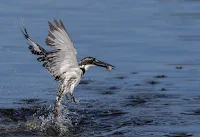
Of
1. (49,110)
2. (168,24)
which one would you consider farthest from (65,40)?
(168,24)

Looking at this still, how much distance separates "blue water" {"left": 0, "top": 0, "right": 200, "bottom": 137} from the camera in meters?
11.5

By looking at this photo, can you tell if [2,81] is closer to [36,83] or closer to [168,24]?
[36,83]

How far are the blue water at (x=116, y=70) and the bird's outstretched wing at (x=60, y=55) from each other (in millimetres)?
777

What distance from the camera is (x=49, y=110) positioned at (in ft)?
40.7

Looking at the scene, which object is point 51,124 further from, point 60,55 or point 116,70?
point 116,70

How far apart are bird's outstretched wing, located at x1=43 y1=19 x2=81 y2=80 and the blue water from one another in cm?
78

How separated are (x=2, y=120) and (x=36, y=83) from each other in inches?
67.7

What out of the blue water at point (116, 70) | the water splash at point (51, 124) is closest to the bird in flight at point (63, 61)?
the water splash at point (51, 124)

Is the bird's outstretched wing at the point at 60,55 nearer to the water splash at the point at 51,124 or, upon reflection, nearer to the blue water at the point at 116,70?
the water splash at the point at 51,124

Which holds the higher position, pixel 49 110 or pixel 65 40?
pixel 65 40

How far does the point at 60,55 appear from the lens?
10.7m

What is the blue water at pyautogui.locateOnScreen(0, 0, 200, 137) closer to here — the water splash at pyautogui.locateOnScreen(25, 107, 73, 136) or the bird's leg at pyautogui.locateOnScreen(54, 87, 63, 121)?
the water splash at pyautogui.locateOnScreen(25, 107, 73, 136)

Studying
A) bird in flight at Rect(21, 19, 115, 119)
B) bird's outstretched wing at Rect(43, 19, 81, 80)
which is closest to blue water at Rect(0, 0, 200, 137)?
bird in flight at Rect(21, 19, 115, 119)

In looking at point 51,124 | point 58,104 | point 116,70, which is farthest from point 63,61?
point 116,70
